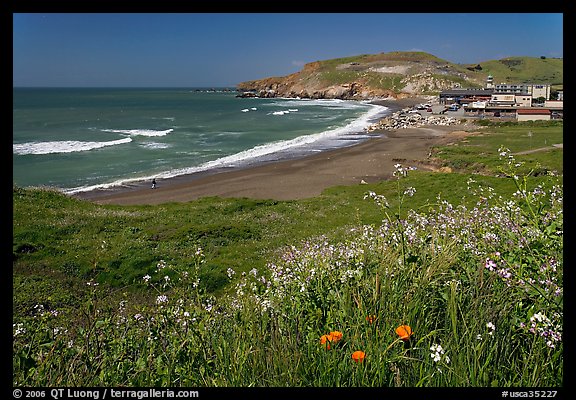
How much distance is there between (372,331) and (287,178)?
30710 millimetres

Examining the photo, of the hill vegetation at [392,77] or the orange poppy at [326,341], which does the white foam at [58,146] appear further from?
the hill vegetation at [392,77]

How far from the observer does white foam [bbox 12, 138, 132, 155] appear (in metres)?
45.2

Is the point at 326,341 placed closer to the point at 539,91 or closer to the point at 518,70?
the point at 539,91

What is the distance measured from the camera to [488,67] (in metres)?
194

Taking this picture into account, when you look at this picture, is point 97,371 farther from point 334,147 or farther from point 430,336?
point 334,147

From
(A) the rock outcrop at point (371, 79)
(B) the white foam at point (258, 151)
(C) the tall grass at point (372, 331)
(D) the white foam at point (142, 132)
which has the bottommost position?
(C) the tall grass at point (372, 331)

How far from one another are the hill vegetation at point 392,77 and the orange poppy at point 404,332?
465 feet

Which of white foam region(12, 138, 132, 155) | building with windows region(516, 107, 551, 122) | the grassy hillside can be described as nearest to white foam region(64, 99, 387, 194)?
white foam region(12, 138, 132, 155)

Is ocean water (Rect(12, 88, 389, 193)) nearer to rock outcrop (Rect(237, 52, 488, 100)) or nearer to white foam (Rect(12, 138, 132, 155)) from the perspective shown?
white foam (Rect(12, 138, 132, 155))

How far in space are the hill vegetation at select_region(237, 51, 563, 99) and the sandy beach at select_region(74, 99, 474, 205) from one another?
100948mm

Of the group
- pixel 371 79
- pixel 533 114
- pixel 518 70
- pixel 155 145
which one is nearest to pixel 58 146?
pixel 155 145

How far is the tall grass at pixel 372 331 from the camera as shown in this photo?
98.0 inches

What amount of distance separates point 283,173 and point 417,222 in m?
30.9

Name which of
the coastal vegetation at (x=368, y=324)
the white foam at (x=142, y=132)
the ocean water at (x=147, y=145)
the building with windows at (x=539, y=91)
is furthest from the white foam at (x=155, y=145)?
the building with windows at (x=539, y=91)
